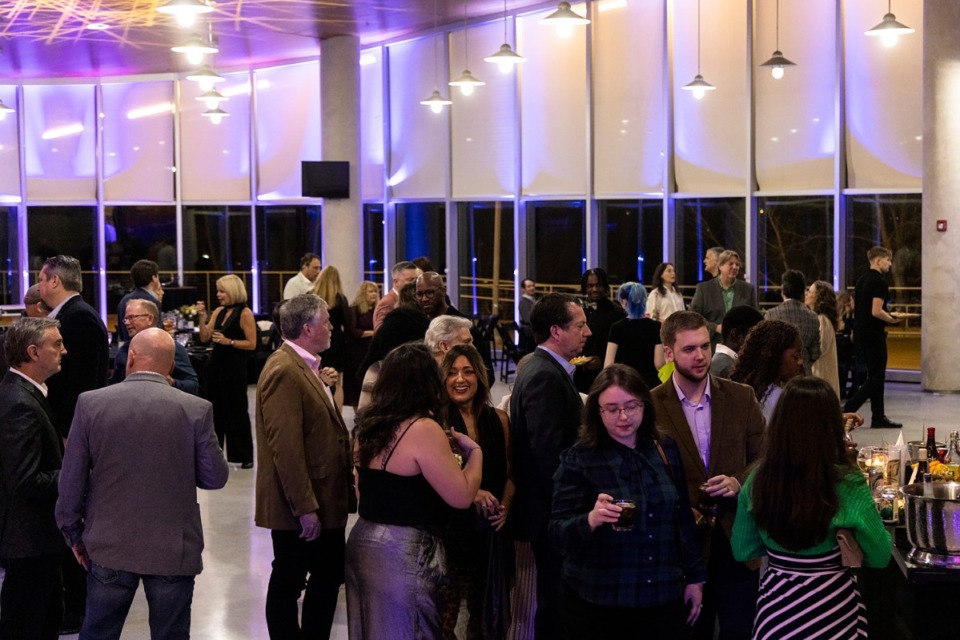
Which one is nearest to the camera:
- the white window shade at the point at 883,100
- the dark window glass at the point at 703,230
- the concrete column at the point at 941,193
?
the concrete column at the point at 941,193

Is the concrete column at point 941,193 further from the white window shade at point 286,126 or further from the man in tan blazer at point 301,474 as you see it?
the white window shade at point 286,126

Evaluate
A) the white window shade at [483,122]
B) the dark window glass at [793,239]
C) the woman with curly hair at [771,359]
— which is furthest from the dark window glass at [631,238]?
the woman with curly hair at [771,359]

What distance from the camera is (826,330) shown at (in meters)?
7.71

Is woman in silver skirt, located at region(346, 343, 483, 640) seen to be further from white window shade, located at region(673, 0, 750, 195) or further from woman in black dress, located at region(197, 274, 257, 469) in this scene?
white window shade, located at region(673, 0, 750, 195)

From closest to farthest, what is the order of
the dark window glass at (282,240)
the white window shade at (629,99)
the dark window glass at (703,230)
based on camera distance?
the dark window glass at (703,230) < the white window shade at (629,99) < the dark window glass at (282,240)

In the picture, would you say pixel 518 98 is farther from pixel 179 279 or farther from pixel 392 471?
pixel 392 471

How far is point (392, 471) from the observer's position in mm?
3701

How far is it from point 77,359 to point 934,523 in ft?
12.1

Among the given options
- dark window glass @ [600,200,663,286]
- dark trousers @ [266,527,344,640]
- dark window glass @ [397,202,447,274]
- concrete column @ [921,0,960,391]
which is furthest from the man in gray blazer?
dark window glass @ [397,202,447,274]

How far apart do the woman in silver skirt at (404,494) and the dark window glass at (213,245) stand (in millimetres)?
16510

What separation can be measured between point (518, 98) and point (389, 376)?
1263 cm

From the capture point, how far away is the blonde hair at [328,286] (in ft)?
30.9

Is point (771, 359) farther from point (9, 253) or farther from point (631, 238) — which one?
point (9, 253)

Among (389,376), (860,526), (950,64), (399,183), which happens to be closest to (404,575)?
(389,376)
